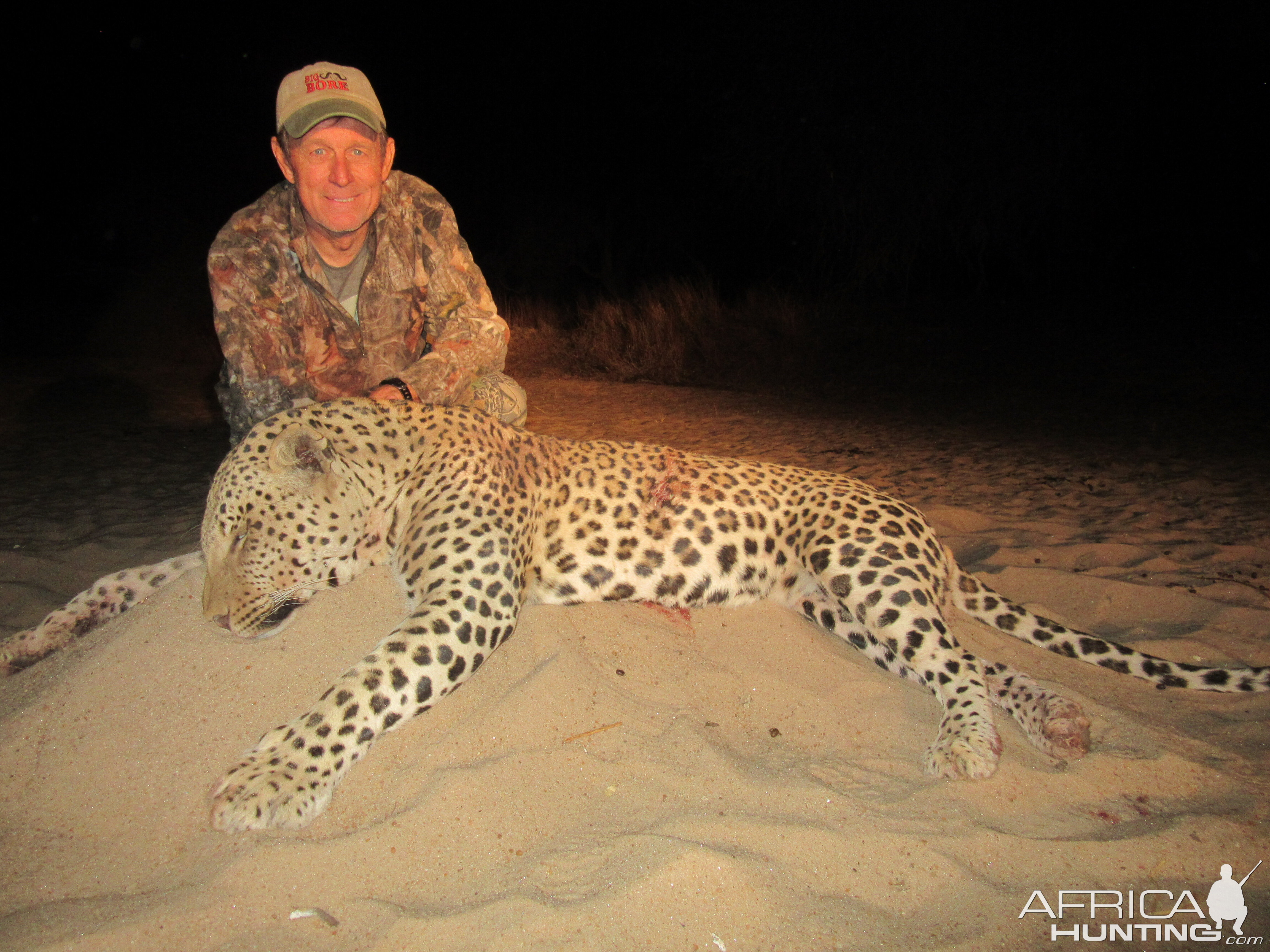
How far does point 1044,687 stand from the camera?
3314mm

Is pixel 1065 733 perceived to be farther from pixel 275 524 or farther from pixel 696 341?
pixel 696 341

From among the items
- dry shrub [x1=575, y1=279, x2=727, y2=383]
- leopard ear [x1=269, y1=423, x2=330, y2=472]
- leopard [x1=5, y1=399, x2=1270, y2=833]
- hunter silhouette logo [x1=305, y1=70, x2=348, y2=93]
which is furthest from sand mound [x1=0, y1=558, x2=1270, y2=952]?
dry shrub [x1=575, y1=279, x2=727, y2=383]

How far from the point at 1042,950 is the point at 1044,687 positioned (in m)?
1.42

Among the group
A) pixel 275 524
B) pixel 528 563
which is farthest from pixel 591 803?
pixel 275 524

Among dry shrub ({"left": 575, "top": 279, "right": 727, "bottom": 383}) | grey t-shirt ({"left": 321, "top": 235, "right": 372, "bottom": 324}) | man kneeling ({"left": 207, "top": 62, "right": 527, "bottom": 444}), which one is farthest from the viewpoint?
dry shrub ({"left": 575, "top": 279, "right": 727, "bottom": 383})

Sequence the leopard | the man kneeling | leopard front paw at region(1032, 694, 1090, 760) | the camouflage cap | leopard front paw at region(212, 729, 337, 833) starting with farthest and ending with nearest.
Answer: the man kneeling
the camouflage cap
leopard front paw at region(1032, 694, 1090, 760)
the leopard
leopard front paw at region(212, 729, 337, 833)

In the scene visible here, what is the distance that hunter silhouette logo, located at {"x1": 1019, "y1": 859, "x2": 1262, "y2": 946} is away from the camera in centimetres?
219

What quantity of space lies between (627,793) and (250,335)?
9.74 ft

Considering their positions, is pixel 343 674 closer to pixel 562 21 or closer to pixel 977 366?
pixel 977 366

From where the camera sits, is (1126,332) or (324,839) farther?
(1126,332)

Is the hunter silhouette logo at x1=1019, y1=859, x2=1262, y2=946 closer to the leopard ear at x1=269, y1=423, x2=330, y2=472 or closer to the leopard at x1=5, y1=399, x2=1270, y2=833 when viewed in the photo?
the leopard at x1=5, y1=399, x2=1270, y2=833

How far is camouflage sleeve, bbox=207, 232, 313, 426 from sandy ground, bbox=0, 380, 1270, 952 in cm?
100

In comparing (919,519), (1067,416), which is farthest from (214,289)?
(1067,416)

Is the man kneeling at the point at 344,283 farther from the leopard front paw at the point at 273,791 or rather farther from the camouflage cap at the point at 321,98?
the leopard front paw at the point at 273,791
